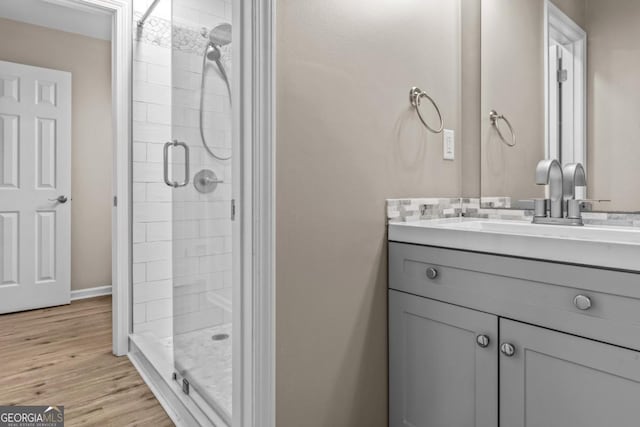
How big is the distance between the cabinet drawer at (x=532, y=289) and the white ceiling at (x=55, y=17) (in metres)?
2.97

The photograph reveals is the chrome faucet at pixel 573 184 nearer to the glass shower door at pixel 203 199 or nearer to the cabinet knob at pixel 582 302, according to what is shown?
the cabinet knob at pixel 582 302

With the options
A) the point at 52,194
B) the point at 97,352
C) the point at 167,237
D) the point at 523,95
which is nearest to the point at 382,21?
Answer: the point at 523,95

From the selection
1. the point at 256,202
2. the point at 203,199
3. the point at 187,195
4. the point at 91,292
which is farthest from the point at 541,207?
the point at 91,292

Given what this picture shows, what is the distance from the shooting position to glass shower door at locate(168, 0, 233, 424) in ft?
4.87

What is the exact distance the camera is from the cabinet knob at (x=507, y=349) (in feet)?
3.58

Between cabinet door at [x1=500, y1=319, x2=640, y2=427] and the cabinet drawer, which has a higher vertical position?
the cabinet drawer

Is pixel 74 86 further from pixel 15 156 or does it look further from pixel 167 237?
pixel 167 237

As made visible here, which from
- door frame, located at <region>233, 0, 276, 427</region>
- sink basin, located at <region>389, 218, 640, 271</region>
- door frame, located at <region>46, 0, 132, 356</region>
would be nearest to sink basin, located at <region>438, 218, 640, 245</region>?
sink basin, located at <region>389, 218, 640, 271</region>

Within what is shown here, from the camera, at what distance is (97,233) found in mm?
3750

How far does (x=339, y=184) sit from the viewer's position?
131 cm

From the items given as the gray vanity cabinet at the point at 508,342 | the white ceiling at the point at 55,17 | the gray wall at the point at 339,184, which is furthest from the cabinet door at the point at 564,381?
the white ceiling at the point at 55,17

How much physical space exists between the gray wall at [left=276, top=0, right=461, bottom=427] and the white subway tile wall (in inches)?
13.1

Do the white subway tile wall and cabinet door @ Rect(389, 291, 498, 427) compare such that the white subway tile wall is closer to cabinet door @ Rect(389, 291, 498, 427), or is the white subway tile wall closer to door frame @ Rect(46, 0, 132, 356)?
door frame @ Rect(46, 0, 132, 356)

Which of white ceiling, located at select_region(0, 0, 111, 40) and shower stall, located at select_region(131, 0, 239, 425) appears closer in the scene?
shower stall, located at select_region(131, 0, 239, 425)
